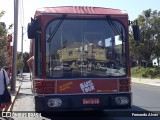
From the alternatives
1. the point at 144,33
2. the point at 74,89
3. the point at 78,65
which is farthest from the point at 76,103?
the point at 144,33

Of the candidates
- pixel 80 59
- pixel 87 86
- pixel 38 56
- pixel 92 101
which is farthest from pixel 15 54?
pixel 92 101

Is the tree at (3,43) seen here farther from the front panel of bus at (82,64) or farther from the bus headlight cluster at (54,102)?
the bus headlight cluster at (54,102)

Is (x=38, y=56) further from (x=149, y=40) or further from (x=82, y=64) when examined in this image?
(x=149, y=40)

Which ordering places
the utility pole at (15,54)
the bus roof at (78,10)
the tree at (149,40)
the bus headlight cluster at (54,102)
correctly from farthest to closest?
the tree at (149,40), the utility pole at (15,54), the bus roof at (78,10), the bus headlight cluster at (54,102)

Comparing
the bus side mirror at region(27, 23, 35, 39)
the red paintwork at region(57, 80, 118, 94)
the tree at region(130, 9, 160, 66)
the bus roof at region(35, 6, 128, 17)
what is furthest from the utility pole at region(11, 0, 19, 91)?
the tree at region(130, 9, 160, 66)

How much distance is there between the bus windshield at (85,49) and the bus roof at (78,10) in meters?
0.23

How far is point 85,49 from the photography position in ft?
32.9

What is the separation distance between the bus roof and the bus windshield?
0.23m

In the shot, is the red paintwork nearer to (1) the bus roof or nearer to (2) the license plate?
(2) the license plate

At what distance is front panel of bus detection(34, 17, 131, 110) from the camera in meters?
9.71

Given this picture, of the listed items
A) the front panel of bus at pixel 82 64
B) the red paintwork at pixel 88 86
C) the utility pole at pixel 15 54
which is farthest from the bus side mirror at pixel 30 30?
the utility pole at pixel 15 54

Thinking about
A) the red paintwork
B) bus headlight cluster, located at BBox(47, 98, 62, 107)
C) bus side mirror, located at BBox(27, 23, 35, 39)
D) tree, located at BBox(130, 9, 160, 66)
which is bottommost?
bus headlight cluster, located at BBox(47, 98, 62, 107)

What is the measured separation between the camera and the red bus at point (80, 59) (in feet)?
31.9

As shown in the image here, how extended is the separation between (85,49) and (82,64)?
42 centimetres
